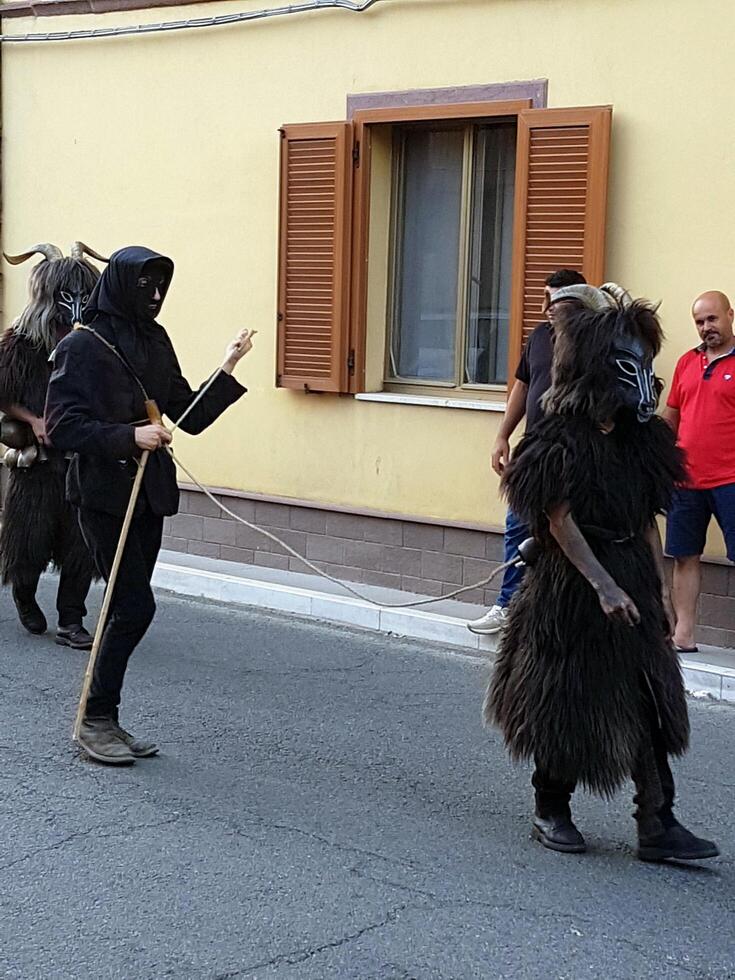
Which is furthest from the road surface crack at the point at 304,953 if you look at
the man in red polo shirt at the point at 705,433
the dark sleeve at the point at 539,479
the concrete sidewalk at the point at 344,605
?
the man in red polo shirt at the point at 705,433

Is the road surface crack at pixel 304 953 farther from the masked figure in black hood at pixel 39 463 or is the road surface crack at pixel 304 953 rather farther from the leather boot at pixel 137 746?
the masked figure in black hood at pixel 39 463

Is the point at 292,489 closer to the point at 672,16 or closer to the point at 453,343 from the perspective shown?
the point at 453,343

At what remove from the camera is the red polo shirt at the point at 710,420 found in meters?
7.38

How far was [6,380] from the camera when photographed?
26.3 ft

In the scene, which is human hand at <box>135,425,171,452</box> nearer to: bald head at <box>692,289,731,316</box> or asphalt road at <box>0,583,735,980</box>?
asphalt road at <box>0,583,735,980</box>

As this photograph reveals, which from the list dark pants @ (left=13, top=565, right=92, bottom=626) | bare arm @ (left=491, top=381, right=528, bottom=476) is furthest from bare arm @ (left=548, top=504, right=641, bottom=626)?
dark pants @ (left=13, top=565, right=92, bottom=626)

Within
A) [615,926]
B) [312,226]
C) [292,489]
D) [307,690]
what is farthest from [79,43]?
[615,926]

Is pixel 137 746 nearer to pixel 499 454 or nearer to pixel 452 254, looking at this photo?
pixel 499 454

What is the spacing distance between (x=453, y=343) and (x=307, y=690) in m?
2.97

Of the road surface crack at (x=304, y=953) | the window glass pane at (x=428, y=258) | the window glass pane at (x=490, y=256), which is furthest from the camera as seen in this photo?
the window glass pane at (x=428, y=258)

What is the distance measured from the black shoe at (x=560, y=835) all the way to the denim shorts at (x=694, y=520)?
8.91 feet

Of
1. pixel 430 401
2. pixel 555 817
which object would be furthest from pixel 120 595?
pixel 430 401

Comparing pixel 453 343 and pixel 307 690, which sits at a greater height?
pixel 453 343

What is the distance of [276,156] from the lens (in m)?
9.74
